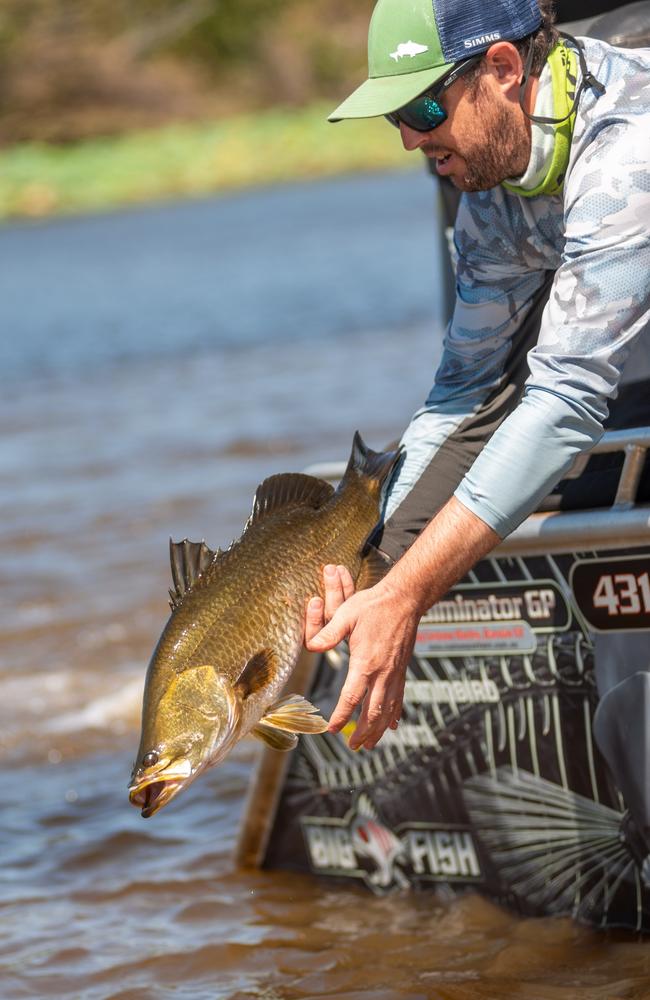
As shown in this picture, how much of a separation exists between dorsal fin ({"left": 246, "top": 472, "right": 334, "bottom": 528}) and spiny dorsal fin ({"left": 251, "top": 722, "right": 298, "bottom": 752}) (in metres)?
0.42

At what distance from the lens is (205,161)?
64.1 metres

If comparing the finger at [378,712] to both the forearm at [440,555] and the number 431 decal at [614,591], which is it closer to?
the forearm at [440,555]

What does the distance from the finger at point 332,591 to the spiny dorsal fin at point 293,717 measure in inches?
7.4

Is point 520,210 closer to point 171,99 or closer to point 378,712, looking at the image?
point 378,712

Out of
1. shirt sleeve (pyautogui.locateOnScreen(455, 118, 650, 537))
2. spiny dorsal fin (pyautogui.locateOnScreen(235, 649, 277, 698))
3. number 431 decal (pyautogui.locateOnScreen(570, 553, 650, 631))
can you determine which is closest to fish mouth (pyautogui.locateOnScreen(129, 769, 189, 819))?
spiny dorsal fin (pyautogui.locateOnScreen(235, 649, 277, 698))

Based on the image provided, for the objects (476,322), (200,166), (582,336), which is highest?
(200,166)

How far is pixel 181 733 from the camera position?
2.83 m

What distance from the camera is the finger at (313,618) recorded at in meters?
3.07

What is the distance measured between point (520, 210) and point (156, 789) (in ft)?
4.25

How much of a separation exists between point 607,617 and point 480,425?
1.60 feet

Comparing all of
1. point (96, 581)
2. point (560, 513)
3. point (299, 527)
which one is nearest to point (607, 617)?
point (560, 513)

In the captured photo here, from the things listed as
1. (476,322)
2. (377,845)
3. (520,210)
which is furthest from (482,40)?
(377,845)

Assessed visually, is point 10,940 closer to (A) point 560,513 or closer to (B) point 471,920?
(B) point 471,920

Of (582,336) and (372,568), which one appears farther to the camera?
(372,568)
